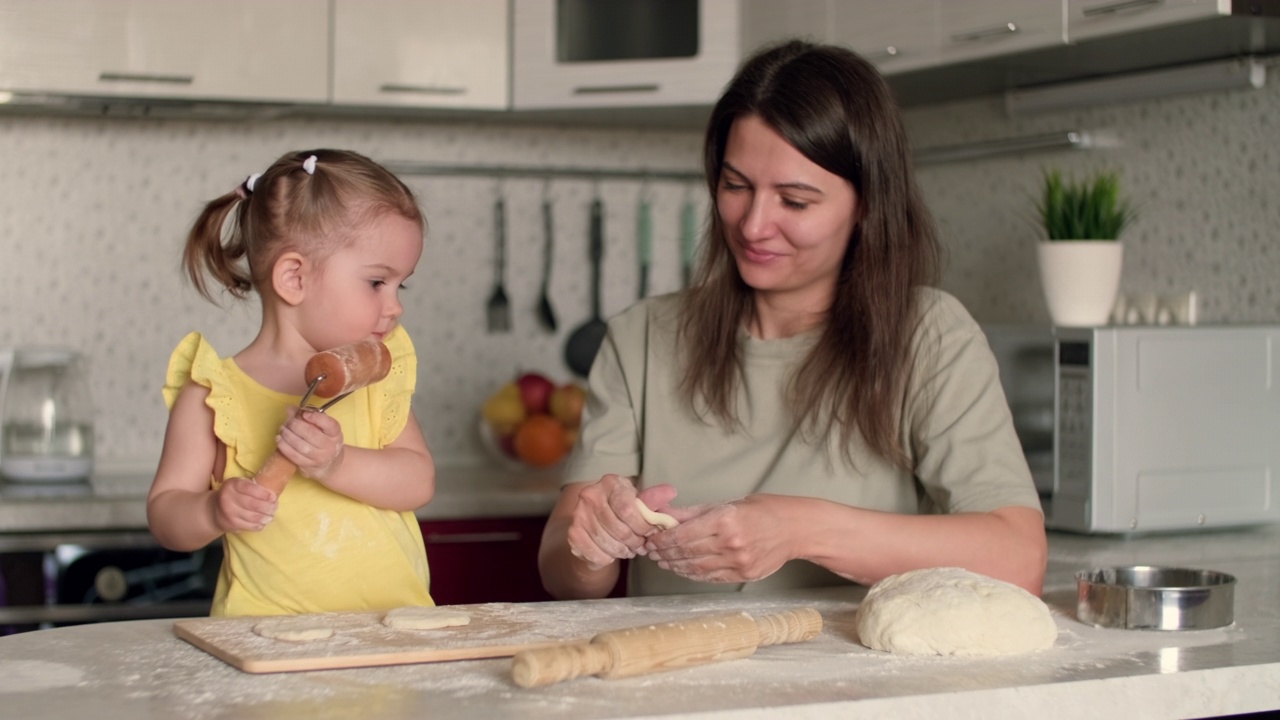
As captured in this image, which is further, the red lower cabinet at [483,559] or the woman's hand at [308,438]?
the red lower cabinet at [483,559]

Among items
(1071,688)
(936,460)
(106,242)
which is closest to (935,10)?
(936,460)

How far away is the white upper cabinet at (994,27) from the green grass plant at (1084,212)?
212 millimetres

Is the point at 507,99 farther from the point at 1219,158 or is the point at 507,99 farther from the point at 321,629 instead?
the point at 321,629

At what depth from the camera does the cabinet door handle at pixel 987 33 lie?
6.81 ft

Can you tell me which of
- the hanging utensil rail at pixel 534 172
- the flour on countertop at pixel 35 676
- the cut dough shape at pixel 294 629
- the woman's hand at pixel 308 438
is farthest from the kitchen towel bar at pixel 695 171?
the flour on countertop at pixel 35 676

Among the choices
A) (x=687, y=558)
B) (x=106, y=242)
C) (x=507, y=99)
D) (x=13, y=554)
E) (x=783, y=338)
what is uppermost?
(x=507, y=99)

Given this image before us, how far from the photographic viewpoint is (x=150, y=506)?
53.7 inches

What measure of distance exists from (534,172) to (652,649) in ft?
6.77

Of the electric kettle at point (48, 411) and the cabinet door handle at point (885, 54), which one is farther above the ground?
the cabinet door handle at point (885, 54)

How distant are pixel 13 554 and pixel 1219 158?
1.97 m

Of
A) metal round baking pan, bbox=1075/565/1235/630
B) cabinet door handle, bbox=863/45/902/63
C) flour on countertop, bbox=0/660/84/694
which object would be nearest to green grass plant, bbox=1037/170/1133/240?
cabinet door handle, bbox=863/45/902/63

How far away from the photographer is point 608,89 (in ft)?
8.63

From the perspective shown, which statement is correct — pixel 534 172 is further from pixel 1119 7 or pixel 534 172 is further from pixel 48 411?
pixel 1119 7

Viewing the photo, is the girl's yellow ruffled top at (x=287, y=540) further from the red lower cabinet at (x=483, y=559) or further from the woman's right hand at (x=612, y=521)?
the red lower cabinet at (x=483, y=559)
